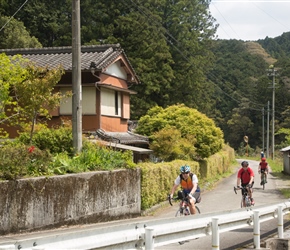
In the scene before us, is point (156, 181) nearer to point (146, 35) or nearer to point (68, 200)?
point (68, 200)

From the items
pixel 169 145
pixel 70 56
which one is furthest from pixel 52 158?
pixel 70 56

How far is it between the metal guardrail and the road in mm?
823

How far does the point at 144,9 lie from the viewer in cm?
4872

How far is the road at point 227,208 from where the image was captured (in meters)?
11.3

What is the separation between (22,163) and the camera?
1274 cm

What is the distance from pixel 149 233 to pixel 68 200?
7.08 m

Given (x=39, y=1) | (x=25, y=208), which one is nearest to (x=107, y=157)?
(x=25, y=208)

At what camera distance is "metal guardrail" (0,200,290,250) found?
608 centimetres

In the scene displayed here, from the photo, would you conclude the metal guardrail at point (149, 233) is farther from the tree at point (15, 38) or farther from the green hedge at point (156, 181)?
the tree at point (15, 38)

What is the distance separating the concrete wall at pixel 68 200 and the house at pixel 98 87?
8.21 meters

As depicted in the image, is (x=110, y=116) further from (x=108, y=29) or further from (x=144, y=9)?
(x=144, y=9)

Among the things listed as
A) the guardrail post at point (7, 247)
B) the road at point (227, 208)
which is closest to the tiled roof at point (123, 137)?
the road at point (227, 208)

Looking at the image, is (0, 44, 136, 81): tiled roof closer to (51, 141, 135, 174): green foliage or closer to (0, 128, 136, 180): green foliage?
(0, 128, 136, 180): green foliage

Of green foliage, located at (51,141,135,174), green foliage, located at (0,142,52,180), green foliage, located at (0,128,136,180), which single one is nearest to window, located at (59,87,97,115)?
green foliage, located at (0,128,136,180)
